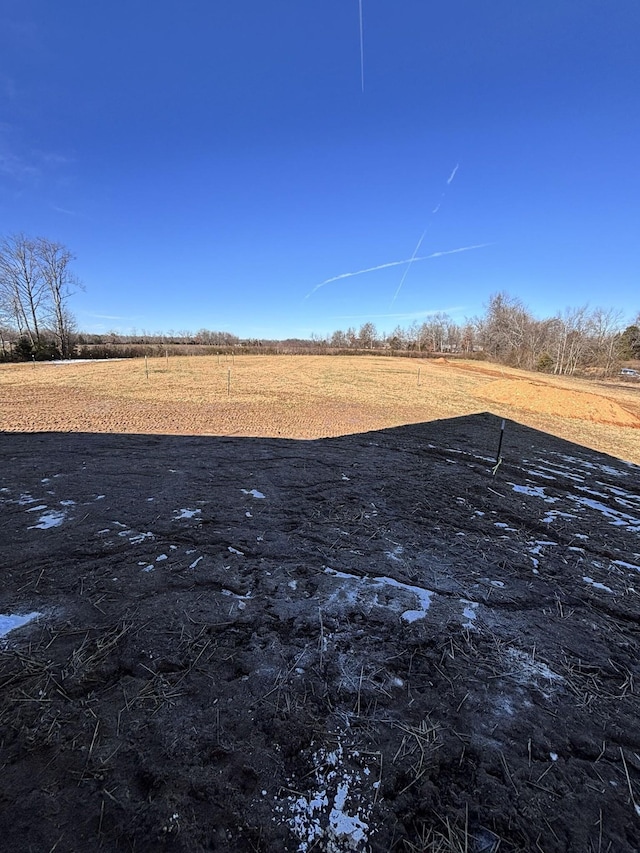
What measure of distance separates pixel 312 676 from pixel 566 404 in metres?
13.6

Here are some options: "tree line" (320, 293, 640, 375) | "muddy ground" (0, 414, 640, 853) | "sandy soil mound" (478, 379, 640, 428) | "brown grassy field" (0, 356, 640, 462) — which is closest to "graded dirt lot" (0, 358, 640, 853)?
"muddy ground" (0, 414, 640, 853)

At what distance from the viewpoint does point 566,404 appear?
12328mm

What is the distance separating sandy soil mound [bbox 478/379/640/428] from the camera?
38.3 feet

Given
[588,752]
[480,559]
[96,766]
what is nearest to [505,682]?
[588,752]

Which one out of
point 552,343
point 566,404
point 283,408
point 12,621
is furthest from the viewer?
point 552,343

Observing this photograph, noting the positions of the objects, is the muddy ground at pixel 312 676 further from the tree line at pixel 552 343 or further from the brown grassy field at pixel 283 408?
the tree line at pixel 552 343

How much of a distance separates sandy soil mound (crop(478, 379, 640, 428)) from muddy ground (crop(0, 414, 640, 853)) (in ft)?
30.2

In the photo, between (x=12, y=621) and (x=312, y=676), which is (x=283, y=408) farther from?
(x=312, y=676)

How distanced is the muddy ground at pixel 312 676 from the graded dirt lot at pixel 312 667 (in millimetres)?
10

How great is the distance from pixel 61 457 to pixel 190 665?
15.6 feet

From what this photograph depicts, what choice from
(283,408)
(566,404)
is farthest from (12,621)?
(566,404)

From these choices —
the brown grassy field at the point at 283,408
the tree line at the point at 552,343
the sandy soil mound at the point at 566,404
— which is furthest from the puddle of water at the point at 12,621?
the tree line at the point at 552,343

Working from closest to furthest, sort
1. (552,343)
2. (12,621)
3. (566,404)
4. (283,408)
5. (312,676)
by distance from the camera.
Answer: (312,676) → (12,621) → (283,408) → (566,404) → (552,343)

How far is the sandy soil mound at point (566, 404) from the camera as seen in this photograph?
38.3ft
